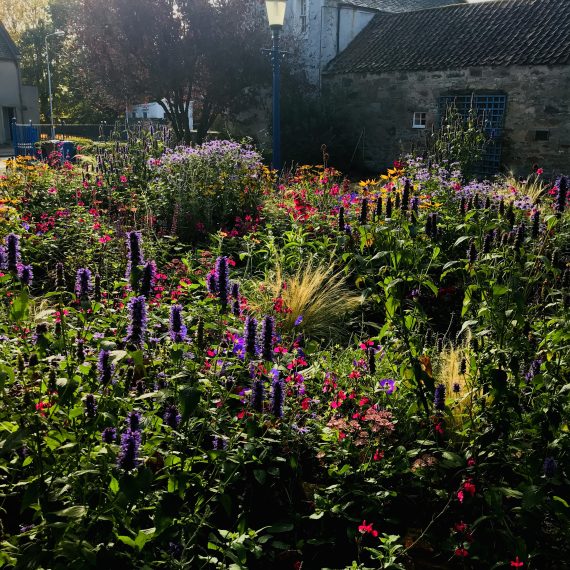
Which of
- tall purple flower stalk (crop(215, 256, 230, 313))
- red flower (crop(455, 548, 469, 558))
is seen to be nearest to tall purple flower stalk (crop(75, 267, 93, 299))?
tall purple flower stalk (crop(215, 256, 230, 313))

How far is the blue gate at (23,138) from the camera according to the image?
2002cm

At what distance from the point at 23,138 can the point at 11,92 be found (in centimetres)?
1859

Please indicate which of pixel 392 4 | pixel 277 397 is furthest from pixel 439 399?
pixel 392 4

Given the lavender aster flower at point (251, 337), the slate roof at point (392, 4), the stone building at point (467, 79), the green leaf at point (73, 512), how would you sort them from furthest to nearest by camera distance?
the slate roof at point (392, 4) → the stone building at point (467, 79) → the lavender aster flower at point (251, 337) → the green leaf at point (73, 512)

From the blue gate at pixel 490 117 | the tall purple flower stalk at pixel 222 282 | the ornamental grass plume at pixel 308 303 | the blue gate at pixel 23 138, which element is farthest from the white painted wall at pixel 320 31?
the tall purple flower stalk at pixel 222 282

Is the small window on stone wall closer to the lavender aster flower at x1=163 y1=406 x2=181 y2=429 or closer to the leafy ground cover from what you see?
the leafy ground cover

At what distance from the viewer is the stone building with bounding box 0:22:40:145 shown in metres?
38.2

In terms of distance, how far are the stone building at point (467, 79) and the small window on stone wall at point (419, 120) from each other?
0.03 m

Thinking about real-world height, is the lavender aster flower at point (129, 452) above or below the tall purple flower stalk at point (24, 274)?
below

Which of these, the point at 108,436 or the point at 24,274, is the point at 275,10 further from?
the point at 108,436

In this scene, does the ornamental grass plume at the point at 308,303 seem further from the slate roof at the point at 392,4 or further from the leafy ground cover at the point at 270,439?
the slate roof at the point at 392,4

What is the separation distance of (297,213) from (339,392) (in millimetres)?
4172

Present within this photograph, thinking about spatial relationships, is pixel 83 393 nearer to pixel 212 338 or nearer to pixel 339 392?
pixel 212 338

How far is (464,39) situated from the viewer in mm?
19188
